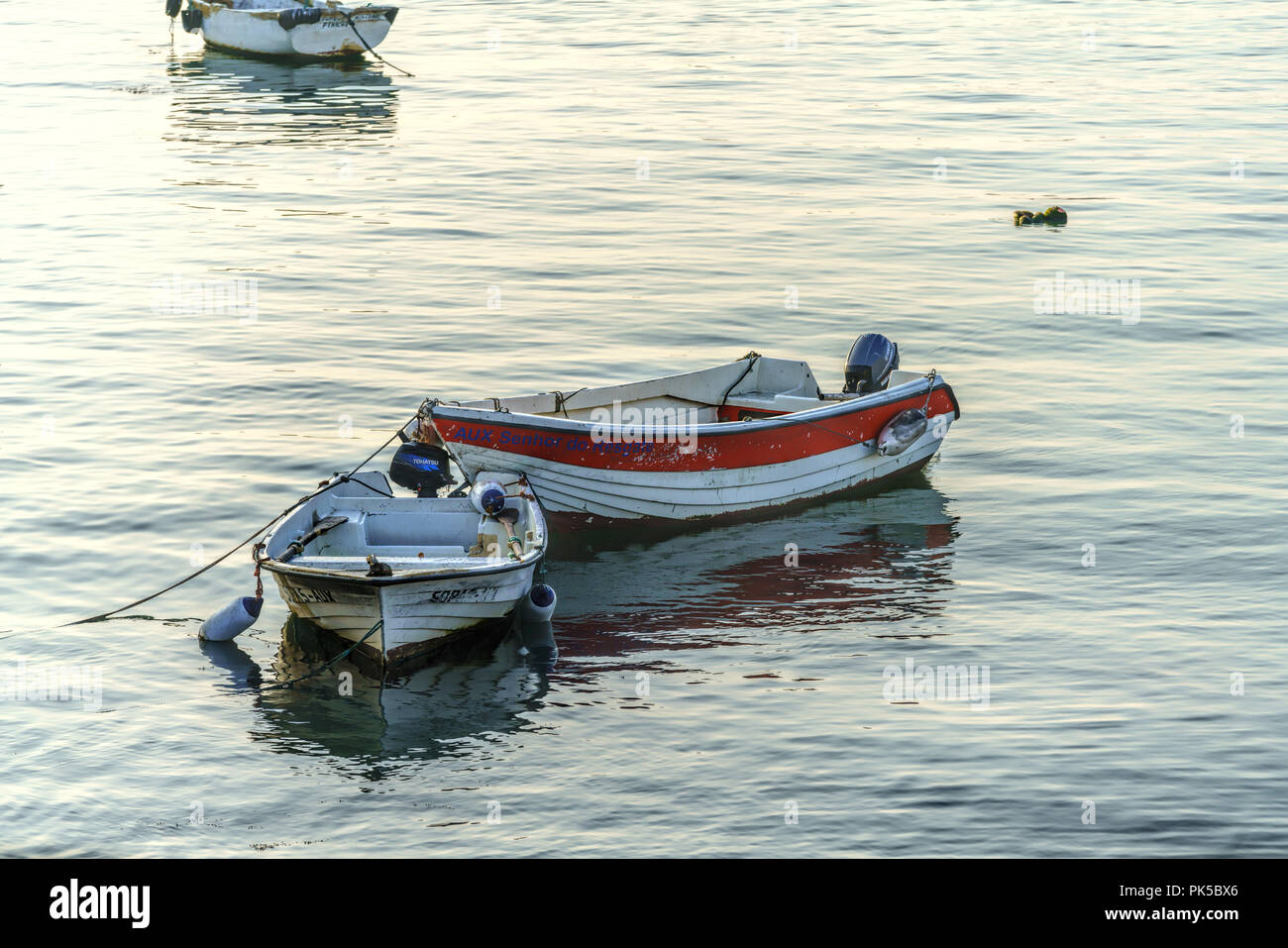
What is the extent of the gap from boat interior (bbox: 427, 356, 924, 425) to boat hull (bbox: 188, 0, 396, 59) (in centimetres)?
2671

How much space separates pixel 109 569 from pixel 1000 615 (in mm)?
7714

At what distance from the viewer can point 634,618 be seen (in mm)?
12805

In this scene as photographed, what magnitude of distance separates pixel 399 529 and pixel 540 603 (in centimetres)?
146

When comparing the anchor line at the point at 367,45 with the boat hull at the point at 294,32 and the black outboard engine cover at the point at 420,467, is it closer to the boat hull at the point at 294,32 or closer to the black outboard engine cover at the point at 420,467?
the boat hull at the point at 294,32

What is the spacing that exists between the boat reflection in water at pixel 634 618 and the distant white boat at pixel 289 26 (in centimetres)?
2794

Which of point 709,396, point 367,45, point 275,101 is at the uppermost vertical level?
point 367,45

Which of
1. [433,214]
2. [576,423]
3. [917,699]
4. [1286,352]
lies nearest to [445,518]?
[576,423]

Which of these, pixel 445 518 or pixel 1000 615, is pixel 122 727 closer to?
pixel 445 518

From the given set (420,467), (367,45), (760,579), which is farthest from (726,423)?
(367,45)

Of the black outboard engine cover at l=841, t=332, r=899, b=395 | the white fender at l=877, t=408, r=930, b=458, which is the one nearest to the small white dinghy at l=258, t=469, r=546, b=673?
the white fender at l=877, t=408, r=930, b=458

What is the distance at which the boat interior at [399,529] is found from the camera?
12219 mm

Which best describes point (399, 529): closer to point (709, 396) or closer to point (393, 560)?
point (393, 560)

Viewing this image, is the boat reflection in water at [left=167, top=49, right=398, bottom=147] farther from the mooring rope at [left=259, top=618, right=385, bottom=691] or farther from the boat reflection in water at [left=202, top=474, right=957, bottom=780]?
the mooring rope at [left=259, top=618, right=385, bottom=691]

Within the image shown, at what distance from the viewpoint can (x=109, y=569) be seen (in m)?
13.5
